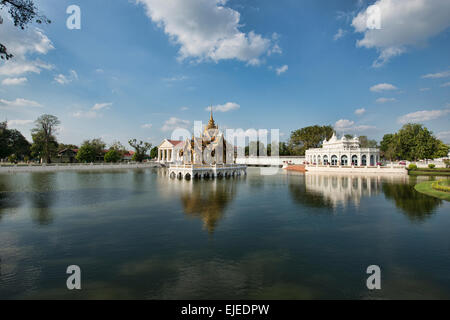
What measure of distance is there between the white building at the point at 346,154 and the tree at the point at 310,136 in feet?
73.1

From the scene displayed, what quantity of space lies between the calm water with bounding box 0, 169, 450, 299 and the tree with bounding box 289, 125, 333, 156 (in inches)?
2943

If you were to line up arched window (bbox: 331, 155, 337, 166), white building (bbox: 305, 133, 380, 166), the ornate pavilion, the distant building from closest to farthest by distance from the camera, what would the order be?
the ornate pavilion, white building (bbox: 305, 133, 380, 166), arched window (bbox: 331, 155, 337, 166), the distant building

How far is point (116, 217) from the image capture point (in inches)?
579

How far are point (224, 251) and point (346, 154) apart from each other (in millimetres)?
59357

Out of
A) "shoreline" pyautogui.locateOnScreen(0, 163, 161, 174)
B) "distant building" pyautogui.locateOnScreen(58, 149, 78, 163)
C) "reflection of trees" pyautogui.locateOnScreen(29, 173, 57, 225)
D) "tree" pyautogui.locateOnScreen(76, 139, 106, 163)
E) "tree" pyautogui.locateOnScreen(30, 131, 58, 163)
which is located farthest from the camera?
"distant building" pyautogui.locateOnScreen(58, 149, 78, 163)

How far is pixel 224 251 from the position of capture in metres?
9.39

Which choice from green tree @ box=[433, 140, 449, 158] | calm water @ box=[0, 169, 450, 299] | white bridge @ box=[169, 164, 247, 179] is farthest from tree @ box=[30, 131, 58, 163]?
green tree @ box=[433, 140, 449, 158]

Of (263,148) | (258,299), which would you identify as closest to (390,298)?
(258,299)

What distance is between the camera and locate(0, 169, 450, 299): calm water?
6789mm

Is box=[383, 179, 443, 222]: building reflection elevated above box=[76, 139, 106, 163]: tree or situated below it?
below

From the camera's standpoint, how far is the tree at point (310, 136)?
8938 centimetres

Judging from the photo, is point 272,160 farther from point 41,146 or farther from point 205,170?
point 41,146

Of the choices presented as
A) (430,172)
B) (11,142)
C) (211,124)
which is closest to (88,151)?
(11,142)

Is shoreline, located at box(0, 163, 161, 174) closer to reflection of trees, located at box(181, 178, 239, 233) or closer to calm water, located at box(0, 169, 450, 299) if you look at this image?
calm water, located at box(0, 169, 450, 299)
